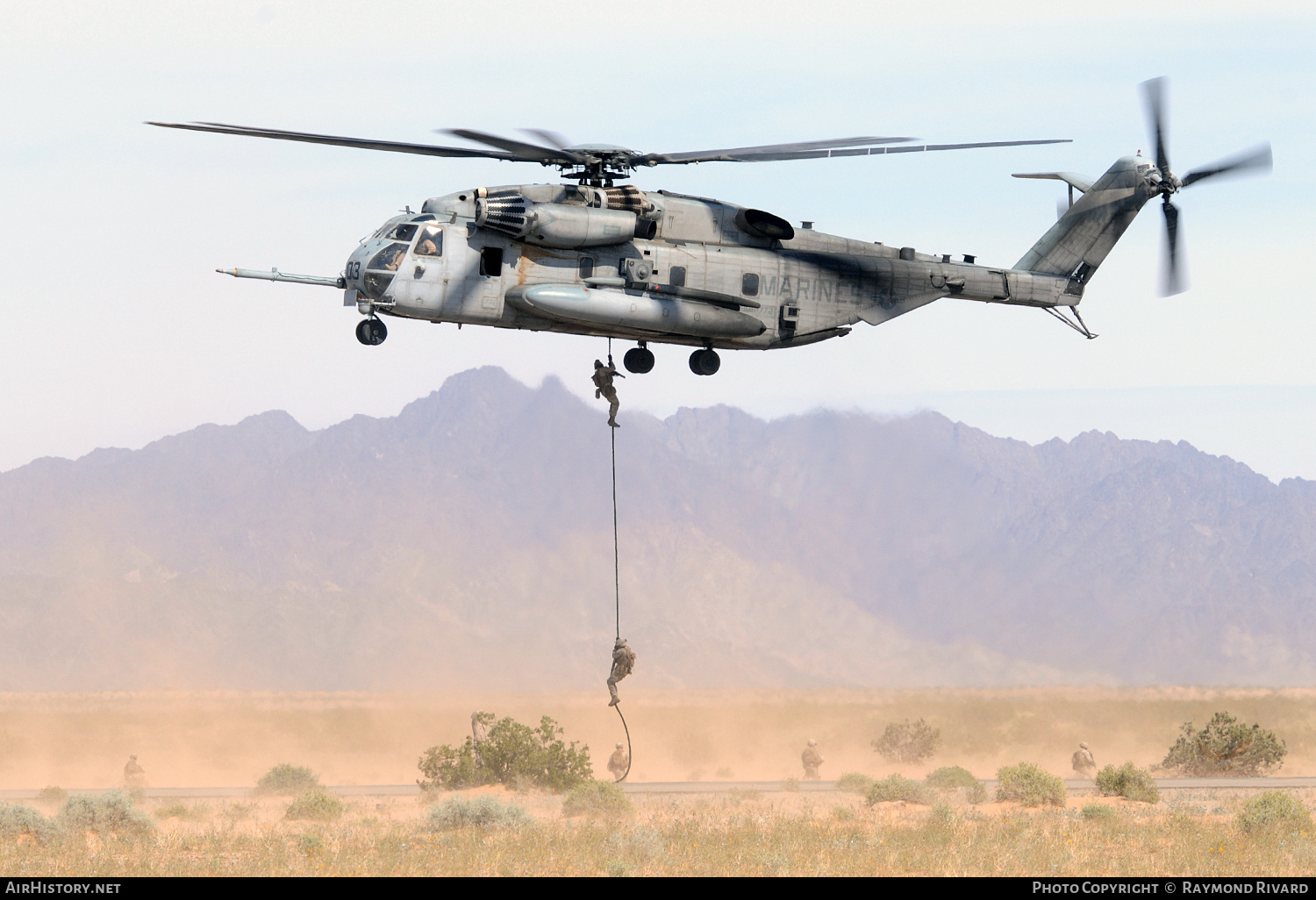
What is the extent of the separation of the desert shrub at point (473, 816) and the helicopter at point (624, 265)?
41.6ft

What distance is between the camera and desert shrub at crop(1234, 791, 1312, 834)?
33.9 m

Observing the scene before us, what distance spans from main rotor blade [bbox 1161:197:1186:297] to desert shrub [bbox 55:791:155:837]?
24732 mm

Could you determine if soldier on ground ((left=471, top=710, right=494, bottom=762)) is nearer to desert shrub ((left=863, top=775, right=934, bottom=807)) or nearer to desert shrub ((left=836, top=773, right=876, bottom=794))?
desert shrub ((left=836, top=773, right=876, bottom=794))

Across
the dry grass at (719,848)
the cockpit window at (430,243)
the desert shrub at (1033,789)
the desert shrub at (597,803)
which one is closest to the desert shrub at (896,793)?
the desert shrub at (1033,789)

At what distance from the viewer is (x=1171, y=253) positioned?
32.7m

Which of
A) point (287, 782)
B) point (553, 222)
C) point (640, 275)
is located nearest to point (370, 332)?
point (553, 222)

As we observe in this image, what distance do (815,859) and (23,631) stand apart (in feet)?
473

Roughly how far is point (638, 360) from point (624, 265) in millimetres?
2343

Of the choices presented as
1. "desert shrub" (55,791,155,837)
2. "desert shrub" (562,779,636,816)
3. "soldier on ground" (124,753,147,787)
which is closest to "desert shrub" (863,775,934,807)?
"desert shrub" (562,779,636,816)

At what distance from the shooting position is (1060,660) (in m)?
153

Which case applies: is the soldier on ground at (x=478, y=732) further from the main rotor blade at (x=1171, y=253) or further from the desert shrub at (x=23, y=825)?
the main rotor blade at (x=1171, y=253)

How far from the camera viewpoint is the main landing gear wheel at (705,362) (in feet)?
93.2
